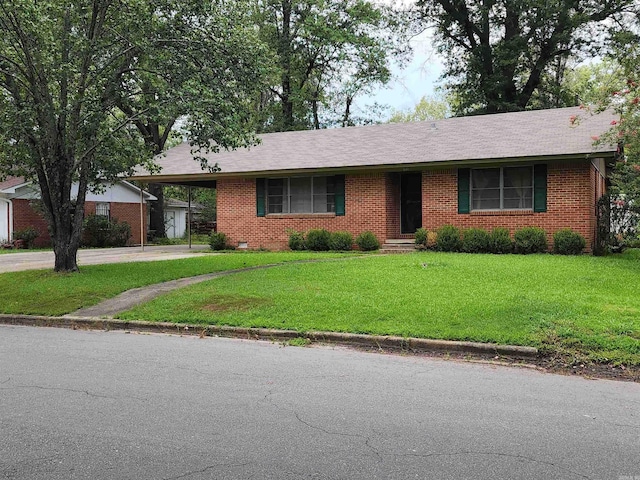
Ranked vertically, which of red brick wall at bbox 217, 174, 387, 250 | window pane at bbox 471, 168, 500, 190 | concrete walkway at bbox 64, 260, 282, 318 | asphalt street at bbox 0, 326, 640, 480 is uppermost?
window pane at bbox 471, 168, 500, 190

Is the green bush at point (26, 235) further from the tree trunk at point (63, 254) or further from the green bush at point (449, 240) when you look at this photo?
the green bush at point (449, 240)

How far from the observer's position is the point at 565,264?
13.4 meters

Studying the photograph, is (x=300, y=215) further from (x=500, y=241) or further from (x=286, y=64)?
(x=286, y=64)

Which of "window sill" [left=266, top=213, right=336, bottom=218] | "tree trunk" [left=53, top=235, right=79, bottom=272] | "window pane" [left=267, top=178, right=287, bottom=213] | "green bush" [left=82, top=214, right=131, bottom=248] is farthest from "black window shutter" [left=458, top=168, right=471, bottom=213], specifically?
"green bush" [left=82, top=214, right=131, bottom=248]

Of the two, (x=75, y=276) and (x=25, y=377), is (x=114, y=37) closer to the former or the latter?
Result: (x=75, y=276)

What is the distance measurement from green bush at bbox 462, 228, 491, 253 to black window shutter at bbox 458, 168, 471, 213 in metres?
1.11

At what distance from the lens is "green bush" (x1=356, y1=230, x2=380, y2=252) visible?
19.4 m

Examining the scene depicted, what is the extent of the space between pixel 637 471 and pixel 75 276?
11916 millimetres

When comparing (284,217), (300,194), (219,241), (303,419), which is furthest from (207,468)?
(219,241)

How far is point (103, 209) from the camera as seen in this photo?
1207 inches

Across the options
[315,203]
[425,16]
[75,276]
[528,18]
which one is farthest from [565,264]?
[425,16]

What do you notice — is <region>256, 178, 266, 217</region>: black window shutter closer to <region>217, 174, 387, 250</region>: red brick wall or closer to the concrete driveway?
<region>217, 174, 387, 250</region>: red brick wall

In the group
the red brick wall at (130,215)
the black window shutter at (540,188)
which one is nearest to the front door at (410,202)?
the black window shutter at (540,188)

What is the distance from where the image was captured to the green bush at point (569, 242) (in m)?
16.7
